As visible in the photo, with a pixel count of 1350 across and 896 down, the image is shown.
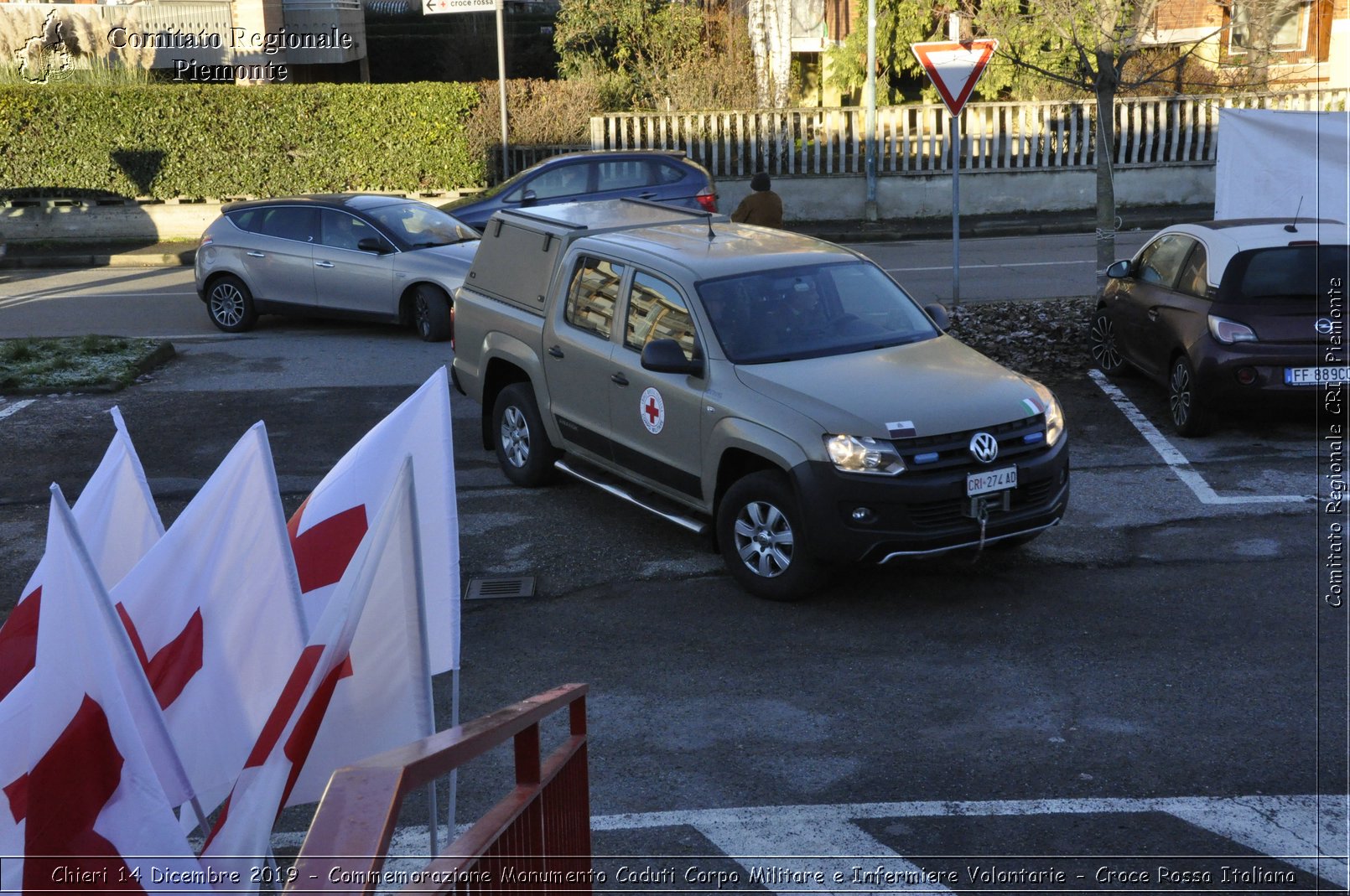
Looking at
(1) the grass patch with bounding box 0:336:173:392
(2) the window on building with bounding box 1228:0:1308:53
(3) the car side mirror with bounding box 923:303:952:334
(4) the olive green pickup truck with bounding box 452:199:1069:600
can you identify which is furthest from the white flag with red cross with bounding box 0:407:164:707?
(2) the window on building with bounding box 1228:0:1308:53

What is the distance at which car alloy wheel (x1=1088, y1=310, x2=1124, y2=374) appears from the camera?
1177cm

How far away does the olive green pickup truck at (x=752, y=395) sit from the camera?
6.80 m

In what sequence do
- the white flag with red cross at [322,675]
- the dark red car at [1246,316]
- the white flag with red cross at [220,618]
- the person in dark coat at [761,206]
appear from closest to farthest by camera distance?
the white flag with red cross at [322,675] < the white flag with red cross at [220,618] < the dark red car at [1246,316] < the person in dark coat at [761,206]

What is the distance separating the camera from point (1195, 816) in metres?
4.89

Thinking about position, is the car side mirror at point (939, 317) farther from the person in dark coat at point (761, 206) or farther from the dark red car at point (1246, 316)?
the person in dark coat at point (761, 206)

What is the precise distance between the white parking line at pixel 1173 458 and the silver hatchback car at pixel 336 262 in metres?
7.04

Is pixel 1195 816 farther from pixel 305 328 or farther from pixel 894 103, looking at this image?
pixel 894 103

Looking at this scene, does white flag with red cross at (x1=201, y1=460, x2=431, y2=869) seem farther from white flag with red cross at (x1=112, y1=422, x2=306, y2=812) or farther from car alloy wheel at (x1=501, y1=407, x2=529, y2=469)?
car alloy wheel at (x1=501, y1=407, x2=529, y2=469)

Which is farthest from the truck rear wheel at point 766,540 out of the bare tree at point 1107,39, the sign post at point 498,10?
the sign post at point 498,10

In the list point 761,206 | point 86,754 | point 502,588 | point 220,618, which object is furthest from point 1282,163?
point 86,754

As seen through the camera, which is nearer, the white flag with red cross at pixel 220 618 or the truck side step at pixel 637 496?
the white flag with red cross at pixel 220 618

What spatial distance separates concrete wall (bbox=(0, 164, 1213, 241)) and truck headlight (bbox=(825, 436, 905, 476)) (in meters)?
17.3

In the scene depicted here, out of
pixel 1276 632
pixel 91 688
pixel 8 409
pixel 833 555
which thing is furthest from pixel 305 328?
pixel 91 688

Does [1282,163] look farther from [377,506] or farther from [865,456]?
[377,506]
